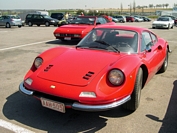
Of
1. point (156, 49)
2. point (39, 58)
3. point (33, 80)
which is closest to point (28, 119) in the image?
point (33, 80)

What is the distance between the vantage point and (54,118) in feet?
10.9

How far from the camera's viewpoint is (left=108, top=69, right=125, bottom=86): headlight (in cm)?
305

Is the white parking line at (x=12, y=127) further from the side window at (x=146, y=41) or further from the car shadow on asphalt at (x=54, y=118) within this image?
the side window at (x=146, y=41)

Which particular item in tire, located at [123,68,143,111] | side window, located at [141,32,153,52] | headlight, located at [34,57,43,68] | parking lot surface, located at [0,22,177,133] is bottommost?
parking lot surface, located at [0,22,177,133]

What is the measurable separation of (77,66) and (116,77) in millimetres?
671

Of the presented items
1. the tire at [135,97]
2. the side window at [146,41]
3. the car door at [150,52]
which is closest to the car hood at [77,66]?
the tire at [135,97]

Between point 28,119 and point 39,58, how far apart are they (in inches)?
43.1

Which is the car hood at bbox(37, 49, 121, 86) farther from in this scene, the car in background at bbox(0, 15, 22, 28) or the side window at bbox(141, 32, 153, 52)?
the car in background at bbox(0, 15, 22, 28)

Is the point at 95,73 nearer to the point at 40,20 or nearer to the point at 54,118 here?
the point at 54,118

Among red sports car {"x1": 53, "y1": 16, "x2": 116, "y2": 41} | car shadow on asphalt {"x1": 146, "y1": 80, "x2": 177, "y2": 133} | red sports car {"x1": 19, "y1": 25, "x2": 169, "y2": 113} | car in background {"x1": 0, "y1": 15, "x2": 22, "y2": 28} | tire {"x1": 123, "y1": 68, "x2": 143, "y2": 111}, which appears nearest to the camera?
red sports car {"x1": 19, "y1": 25, "x2": 169, "y2": 113}

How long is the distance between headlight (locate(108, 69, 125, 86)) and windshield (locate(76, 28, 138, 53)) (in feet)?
2.79

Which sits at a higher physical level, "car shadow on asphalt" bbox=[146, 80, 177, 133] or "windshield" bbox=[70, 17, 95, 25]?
"windshield" bbox=[70, 17, 95, 25]

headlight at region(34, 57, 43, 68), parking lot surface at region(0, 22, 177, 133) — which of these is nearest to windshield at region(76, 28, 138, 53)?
headlight at region(34, 57, 43, 68)

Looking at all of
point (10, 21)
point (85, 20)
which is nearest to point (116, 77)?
point (85, 20)
